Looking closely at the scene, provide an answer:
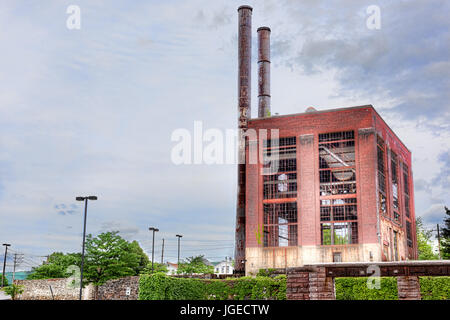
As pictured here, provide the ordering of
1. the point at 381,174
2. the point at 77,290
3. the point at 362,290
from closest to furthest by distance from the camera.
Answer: the point at 362,290, the point at 77,290, the point at 381,174

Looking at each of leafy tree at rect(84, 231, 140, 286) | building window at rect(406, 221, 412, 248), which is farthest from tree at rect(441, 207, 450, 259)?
leafy tree at rect(84, 231, 140, 286)

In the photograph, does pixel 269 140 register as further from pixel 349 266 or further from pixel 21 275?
pixel 21 275

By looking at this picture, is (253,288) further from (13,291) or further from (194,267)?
(194,267)

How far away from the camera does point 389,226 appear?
5662 cm

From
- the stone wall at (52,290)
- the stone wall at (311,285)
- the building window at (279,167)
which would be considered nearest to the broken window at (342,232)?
the building window at (279,167)

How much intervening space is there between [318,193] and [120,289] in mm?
21954

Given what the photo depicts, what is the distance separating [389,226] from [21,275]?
10035cm

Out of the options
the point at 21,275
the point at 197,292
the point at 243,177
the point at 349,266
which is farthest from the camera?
the point at 21,275

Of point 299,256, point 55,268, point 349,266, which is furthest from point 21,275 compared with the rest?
point 349,266

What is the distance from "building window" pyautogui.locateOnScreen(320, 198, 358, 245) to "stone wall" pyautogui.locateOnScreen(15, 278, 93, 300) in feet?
81.5

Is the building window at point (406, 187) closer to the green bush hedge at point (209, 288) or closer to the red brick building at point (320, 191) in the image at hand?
the red brick building at point (320, 191)

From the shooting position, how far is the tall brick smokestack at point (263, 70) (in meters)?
67.1

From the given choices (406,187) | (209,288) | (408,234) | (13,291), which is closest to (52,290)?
(13,291)

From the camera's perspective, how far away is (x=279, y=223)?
55.5 metres
